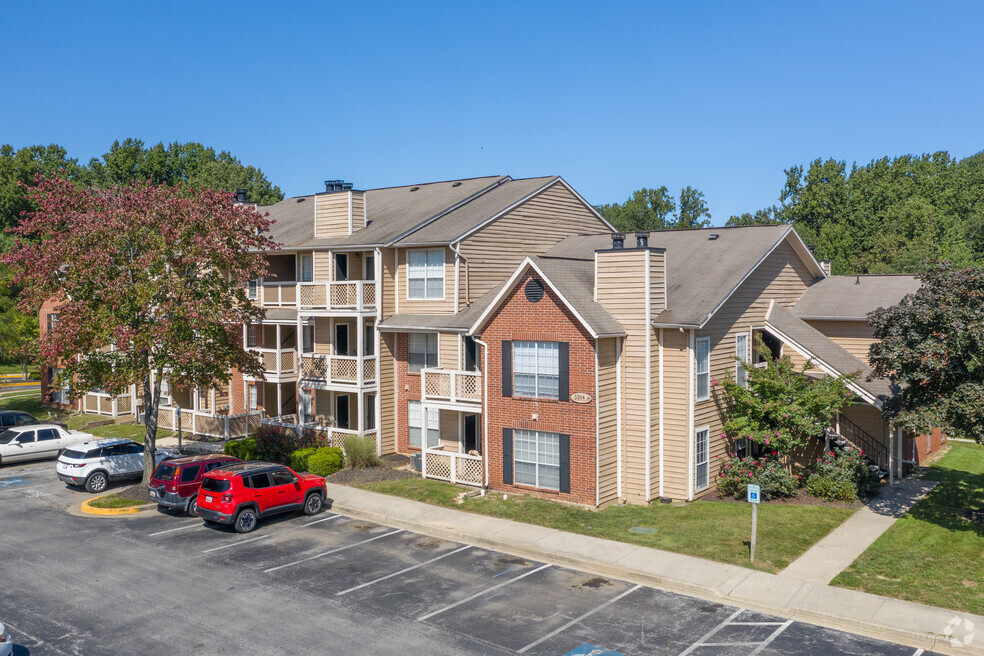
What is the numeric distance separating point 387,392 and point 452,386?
455cm

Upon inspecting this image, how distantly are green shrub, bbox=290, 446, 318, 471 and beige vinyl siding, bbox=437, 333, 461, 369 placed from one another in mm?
5574

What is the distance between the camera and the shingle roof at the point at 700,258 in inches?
944

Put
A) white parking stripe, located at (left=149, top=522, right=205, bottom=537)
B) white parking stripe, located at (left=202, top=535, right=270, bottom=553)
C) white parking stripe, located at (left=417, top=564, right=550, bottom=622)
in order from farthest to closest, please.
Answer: white parking stripe, located at (left=149, top=522, right=205, bottom=537), white parking stripe, located at (left=202, top=535, right=270, bottom=553), white parking stripe, located at (left=417, top=564, right=550, bottom=622)

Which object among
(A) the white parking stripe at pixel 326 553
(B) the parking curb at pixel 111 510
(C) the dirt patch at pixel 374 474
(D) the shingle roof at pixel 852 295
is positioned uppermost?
(D) the shingle roof at pixel 852 295

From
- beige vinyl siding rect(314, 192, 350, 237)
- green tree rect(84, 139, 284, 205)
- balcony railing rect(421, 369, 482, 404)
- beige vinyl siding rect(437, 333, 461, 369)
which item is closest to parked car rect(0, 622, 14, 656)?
balcony railing rect(421, 369, 482, 404)

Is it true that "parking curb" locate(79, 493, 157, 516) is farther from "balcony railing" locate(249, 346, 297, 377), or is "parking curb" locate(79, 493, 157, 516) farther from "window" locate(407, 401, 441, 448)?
"window" locate(407, 401, 441, 448)

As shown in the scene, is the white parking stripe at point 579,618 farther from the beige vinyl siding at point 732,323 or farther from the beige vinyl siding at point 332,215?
the beige vinyl siding at point 332,215

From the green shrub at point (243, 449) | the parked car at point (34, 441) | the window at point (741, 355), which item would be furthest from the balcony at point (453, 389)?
the parked car at point (34, 441)

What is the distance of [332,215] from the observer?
32.6 m

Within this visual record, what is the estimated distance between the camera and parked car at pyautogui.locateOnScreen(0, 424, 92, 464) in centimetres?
3103

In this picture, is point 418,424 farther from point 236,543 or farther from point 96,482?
point 96,482

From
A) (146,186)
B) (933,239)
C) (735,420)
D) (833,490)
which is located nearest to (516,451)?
(735,420)

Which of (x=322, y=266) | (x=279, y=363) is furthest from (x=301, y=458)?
(x=322, y=266)

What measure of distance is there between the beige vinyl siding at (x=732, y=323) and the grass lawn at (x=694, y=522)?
2300mm
